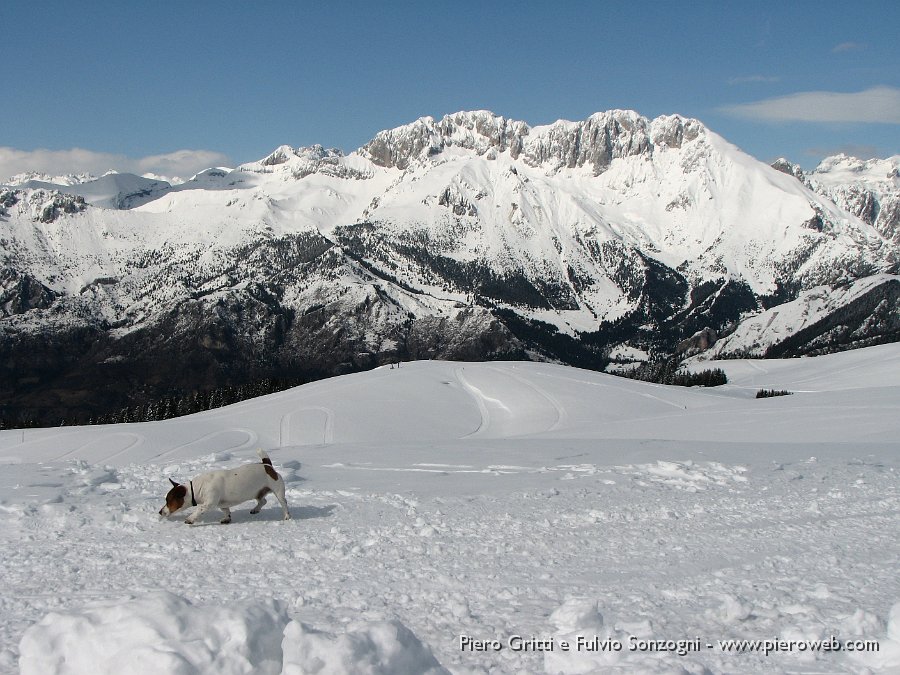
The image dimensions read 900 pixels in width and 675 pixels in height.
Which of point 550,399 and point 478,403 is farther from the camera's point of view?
point 478,403

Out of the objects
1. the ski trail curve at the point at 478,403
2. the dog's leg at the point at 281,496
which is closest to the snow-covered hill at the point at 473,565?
the dog's leg at the point at 281,496

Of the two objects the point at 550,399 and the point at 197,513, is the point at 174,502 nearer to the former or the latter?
the point at 197,513

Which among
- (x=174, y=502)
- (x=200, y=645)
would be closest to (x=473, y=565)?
(x=200, y=645)

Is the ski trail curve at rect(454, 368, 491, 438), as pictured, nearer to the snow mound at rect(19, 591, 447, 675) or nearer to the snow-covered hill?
the snow-covered hill

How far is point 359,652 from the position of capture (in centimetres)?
545

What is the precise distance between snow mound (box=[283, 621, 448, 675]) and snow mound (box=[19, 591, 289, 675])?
21 cm

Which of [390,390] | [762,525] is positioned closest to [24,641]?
[762,525]

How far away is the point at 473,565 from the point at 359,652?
378 centimetres

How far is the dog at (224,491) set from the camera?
11.6 metres

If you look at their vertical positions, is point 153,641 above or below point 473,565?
above

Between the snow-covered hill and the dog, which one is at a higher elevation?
the dog

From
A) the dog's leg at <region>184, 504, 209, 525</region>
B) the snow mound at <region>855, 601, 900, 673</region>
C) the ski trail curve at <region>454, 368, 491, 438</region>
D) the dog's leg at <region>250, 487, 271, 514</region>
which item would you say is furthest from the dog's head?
the ski trail curve at <region>454, 368, 491, 438</region>

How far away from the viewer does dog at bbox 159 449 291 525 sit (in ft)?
38.0

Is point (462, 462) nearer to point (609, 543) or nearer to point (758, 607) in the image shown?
point (609, 543)
